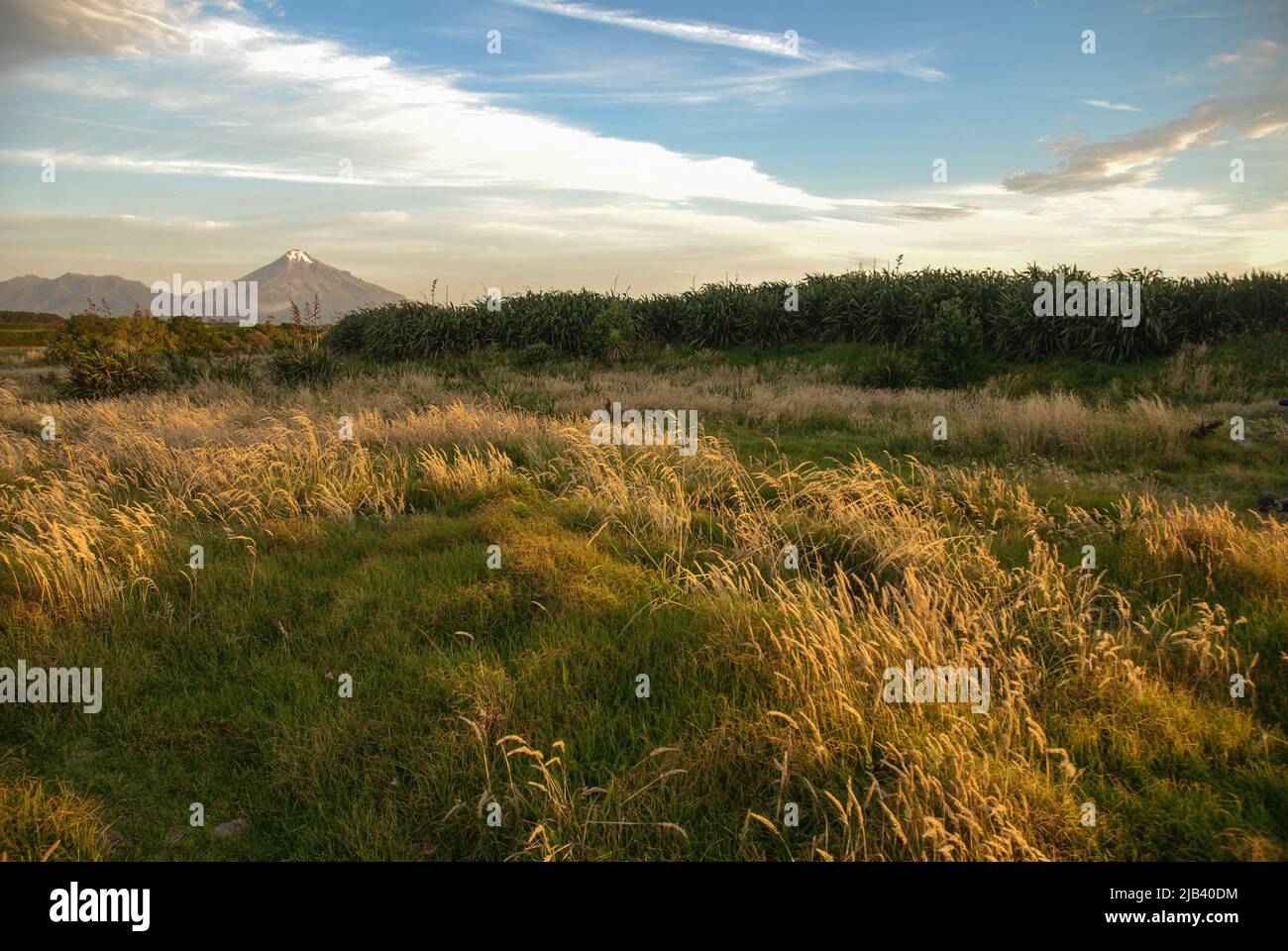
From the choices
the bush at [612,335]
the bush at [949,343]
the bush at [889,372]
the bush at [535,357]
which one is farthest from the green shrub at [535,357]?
the bush at [949,343]

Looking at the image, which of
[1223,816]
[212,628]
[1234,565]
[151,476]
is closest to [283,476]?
[151,476]

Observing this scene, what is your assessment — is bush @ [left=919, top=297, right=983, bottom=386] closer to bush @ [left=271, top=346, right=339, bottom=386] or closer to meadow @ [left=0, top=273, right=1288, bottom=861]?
meadow @ [left=0, top=273, right=1288, bottom=861]

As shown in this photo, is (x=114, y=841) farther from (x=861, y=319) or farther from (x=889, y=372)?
(x=861, y=319)

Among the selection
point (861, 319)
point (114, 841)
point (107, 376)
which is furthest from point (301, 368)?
point (114, 841)

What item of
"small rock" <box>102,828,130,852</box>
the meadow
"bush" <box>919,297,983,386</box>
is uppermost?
"bush" <box>919,297,983,386</box>

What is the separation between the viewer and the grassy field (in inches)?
138

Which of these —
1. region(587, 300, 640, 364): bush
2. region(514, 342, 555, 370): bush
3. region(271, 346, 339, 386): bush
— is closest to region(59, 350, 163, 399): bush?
region(271, 346, 339, 386): bush

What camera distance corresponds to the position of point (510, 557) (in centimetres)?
621

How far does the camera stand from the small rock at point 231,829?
12.1 feet

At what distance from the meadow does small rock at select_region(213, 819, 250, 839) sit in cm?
1

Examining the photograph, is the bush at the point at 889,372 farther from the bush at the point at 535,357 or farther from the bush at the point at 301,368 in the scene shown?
the bush at the point at 301,368

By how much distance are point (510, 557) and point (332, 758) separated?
7.85 feet

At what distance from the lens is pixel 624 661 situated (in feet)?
15.5

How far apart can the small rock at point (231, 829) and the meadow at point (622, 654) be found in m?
0.01
